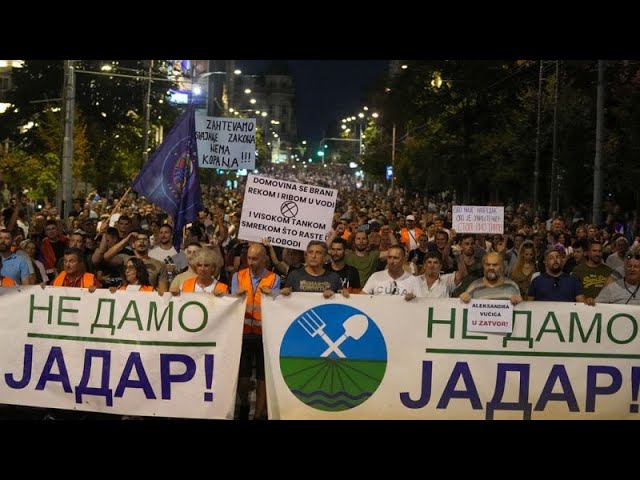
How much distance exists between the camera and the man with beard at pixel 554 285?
34.2ft

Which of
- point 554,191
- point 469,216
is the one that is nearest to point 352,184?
point 554,191

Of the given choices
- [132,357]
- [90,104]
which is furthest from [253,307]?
[90,104]

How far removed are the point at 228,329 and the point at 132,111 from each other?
52877 mm

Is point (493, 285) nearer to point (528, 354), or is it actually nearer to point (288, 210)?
point (528, 354)

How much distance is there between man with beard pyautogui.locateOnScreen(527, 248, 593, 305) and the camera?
10.4 meters

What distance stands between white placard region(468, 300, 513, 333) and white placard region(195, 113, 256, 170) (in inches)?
263

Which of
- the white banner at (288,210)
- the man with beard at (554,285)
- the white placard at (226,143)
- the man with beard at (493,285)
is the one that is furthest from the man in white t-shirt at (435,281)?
the white placard at (226,143)

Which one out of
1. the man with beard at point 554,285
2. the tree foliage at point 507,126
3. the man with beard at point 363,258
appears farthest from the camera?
the tree foliage at point 507,126

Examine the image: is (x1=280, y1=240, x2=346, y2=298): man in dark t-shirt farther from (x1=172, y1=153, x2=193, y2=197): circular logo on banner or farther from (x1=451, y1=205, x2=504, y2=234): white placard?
(x1=451, y1=205, x2=504, y2=234): white placard

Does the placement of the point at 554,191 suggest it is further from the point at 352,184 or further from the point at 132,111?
the point at 352,184

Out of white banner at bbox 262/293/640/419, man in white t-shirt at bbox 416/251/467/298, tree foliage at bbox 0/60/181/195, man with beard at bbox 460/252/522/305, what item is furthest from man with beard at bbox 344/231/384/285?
tree foliage at bbox 0/60/181/195

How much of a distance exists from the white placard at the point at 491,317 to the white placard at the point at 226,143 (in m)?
6.68

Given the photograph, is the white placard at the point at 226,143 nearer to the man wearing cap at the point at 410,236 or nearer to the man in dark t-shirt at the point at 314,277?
the man wearing cap at the point at 410,236

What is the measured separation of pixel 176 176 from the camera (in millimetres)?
13898
